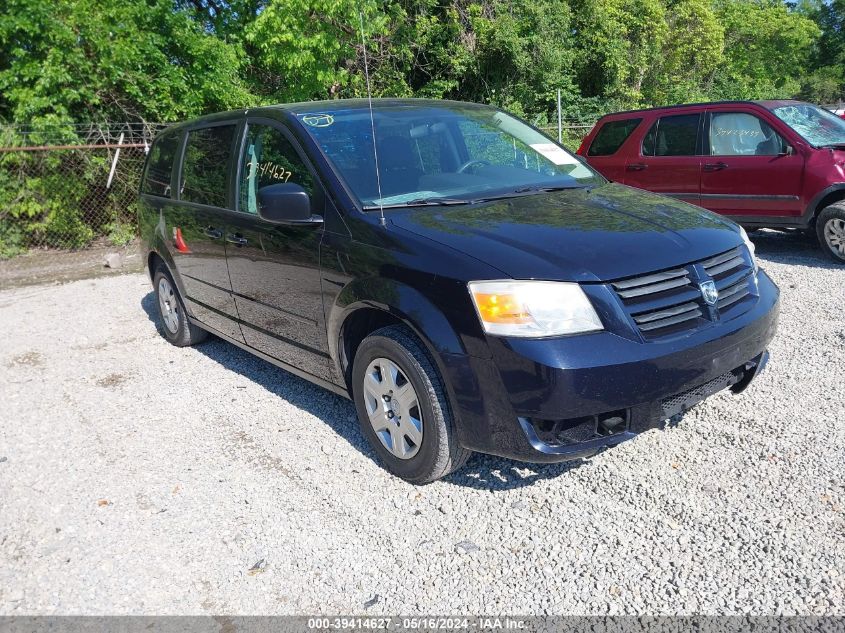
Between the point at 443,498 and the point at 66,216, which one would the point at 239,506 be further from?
the point at 66,216

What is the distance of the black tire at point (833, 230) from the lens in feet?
23.5

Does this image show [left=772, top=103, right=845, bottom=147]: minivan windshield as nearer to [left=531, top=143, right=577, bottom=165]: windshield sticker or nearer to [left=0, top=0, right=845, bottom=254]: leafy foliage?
[left=531, top=143, right=577, bottom=165]: windshield sticker

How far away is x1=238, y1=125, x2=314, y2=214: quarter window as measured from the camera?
3850 mm

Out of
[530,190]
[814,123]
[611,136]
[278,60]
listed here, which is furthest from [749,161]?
[278,60]

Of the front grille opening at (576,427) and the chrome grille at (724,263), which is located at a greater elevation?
the chrome grille at (724,263)

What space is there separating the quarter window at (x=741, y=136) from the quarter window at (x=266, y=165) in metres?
6.15

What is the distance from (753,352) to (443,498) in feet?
5.39

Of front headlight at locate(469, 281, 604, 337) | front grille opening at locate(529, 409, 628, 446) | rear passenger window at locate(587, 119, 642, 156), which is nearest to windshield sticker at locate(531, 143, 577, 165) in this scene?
front headlight at locate(469, 281, 604, 337)

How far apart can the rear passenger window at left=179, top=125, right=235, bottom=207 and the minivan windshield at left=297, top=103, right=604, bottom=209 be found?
35.0 inches

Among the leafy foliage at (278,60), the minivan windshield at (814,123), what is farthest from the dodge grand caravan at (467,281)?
the minivan windshield at (814,123)

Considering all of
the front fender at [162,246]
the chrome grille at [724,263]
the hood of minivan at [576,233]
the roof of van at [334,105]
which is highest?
the roof of van at [334,105]

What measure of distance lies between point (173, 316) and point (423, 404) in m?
3.72

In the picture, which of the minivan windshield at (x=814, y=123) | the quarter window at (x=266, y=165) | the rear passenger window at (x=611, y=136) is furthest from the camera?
the rear passenger window at (x=611, y=136)

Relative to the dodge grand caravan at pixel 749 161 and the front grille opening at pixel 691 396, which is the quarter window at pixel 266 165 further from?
the dodge grand caravan at pixel 749 161
